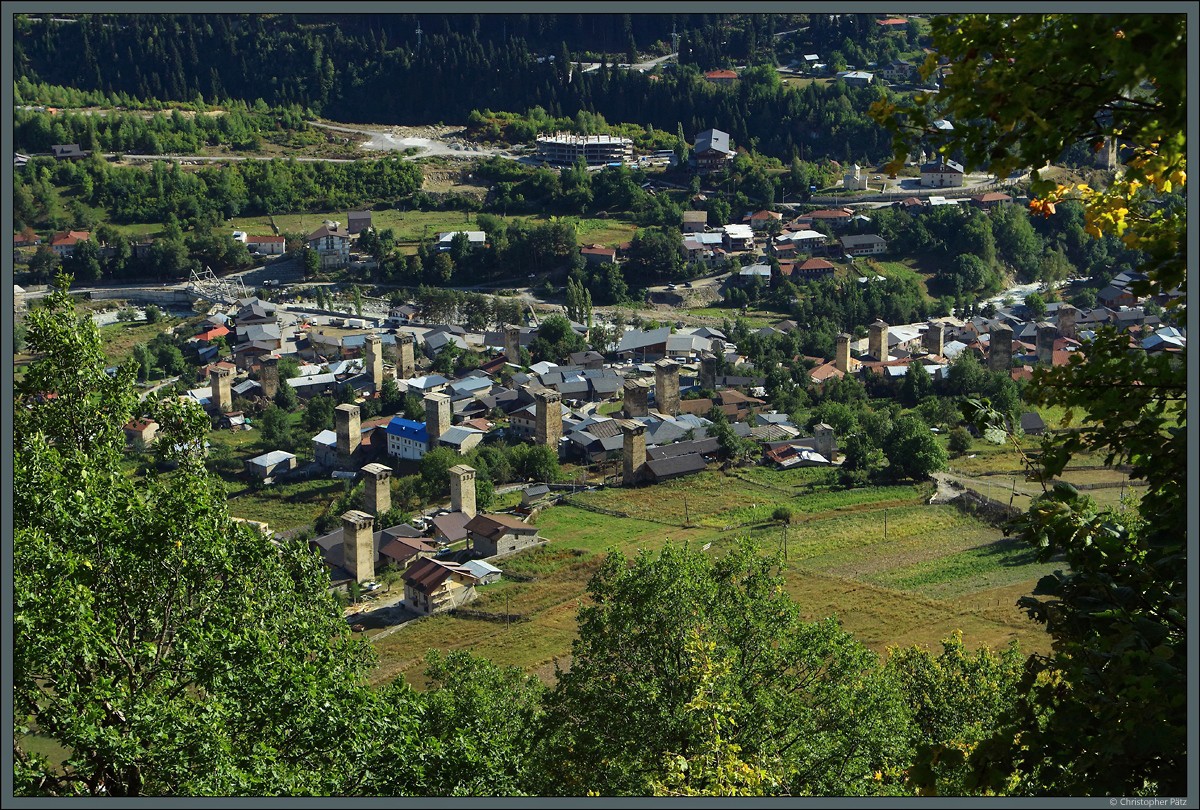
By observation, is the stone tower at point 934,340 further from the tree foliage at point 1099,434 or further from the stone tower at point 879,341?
the tree foliage at point 1099,434

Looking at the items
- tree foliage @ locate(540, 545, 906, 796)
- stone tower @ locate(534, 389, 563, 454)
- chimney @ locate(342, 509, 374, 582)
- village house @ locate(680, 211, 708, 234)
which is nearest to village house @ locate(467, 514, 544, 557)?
chimney @ locate(342, 509, 374, 582)

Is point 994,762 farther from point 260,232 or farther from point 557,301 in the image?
point 260,232

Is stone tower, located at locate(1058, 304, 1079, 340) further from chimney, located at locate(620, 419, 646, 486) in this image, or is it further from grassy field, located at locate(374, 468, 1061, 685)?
chimney, located at locate(620, 419, 646, 486)

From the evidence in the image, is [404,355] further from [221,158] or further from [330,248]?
[221,158]

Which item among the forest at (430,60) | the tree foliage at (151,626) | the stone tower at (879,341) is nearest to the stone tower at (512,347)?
the stone tower at (879,341)

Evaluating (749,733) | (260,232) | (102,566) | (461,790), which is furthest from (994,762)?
(260,232)
